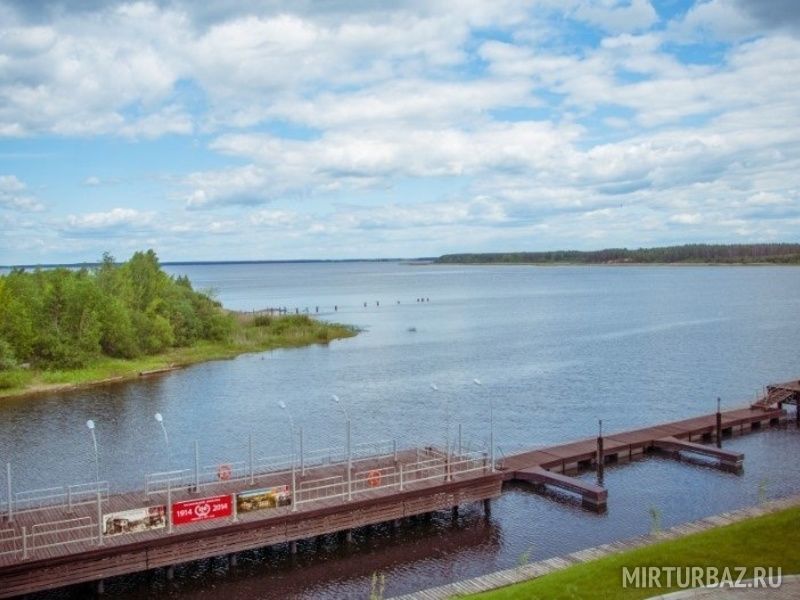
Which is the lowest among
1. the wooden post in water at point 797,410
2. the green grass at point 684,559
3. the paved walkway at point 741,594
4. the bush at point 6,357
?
the wooden post in water at point 797,410

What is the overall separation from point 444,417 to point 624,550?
3075cm

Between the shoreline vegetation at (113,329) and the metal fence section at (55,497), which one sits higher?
the shoreline vegetation at (113,329)

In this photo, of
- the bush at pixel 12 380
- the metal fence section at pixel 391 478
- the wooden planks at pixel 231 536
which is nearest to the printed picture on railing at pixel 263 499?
the wooden planks at pixel 231 536

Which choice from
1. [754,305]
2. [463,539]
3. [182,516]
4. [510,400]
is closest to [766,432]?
[510,400]

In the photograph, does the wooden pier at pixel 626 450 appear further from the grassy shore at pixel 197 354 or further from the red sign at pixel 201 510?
the grassy shore at pixel 197 354

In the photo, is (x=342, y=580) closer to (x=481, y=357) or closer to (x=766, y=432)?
(x=766, y=432)

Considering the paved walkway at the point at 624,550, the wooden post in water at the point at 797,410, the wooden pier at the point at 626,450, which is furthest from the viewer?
the wooden post in water at the point at 797,410

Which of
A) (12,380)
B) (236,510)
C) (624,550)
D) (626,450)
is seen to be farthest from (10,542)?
(12,380)

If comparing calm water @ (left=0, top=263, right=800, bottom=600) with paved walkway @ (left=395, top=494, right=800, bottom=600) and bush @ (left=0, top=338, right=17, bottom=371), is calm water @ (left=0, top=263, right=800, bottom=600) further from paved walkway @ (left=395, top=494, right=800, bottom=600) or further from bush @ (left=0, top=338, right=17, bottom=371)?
bush @ (left=0, top=338, right=17, bottom=371)

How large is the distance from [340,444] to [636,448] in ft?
66.2

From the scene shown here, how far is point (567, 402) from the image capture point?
6481 centimetres

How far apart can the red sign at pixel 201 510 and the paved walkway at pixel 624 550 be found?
9260 mm

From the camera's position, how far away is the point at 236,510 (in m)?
31.9

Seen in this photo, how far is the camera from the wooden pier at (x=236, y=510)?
28203 mm
